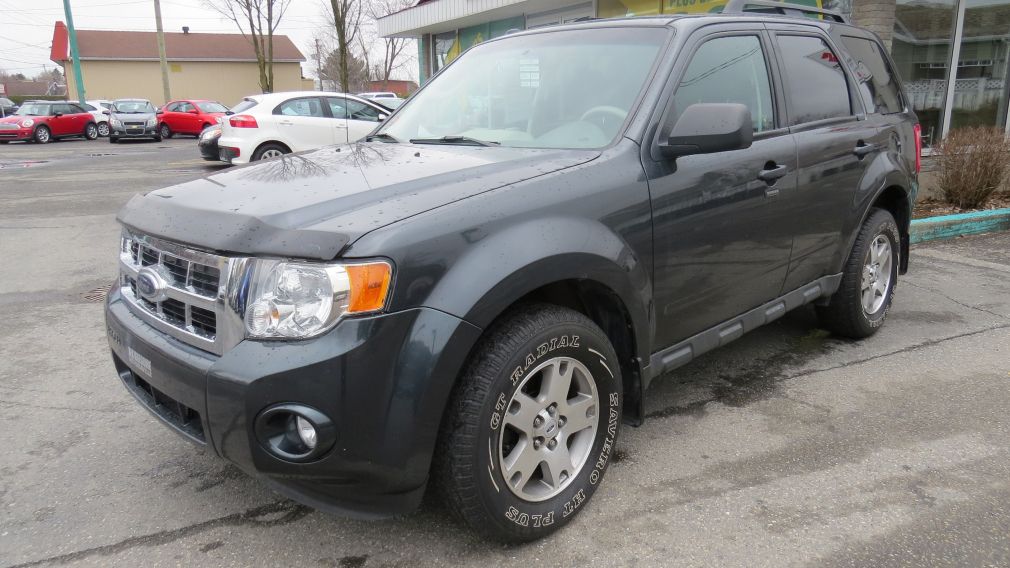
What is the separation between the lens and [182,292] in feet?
7.43

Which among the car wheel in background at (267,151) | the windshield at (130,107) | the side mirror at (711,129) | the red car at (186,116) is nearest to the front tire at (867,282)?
the side mirror at (711,129)

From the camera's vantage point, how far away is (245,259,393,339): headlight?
1.99 m

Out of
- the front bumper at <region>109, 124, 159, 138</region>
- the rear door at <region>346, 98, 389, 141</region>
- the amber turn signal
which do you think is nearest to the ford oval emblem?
the amber turn signal

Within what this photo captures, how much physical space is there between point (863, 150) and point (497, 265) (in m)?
2.78

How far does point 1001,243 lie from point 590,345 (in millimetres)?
6663

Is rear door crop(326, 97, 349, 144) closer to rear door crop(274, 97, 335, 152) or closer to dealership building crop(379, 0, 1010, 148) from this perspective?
rear door crop(274, 97, 335, 152)

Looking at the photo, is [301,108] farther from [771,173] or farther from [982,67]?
[771,173]

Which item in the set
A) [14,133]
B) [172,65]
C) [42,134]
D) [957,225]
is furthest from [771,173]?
[172,65]

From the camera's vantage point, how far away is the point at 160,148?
22.7 m

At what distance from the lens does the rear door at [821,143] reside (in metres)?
3.59

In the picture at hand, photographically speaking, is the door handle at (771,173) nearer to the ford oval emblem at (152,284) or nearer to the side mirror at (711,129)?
the side mirror at (711,129)

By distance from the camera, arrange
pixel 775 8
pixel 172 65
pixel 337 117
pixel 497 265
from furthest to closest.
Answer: pixel 172 65
pixel 337 117
pixel 775 8
pixel 497 265

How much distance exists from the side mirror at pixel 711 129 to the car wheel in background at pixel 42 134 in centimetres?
2864

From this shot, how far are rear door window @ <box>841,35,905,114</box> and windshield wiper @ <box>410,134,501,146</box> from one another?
2449 millimetres
